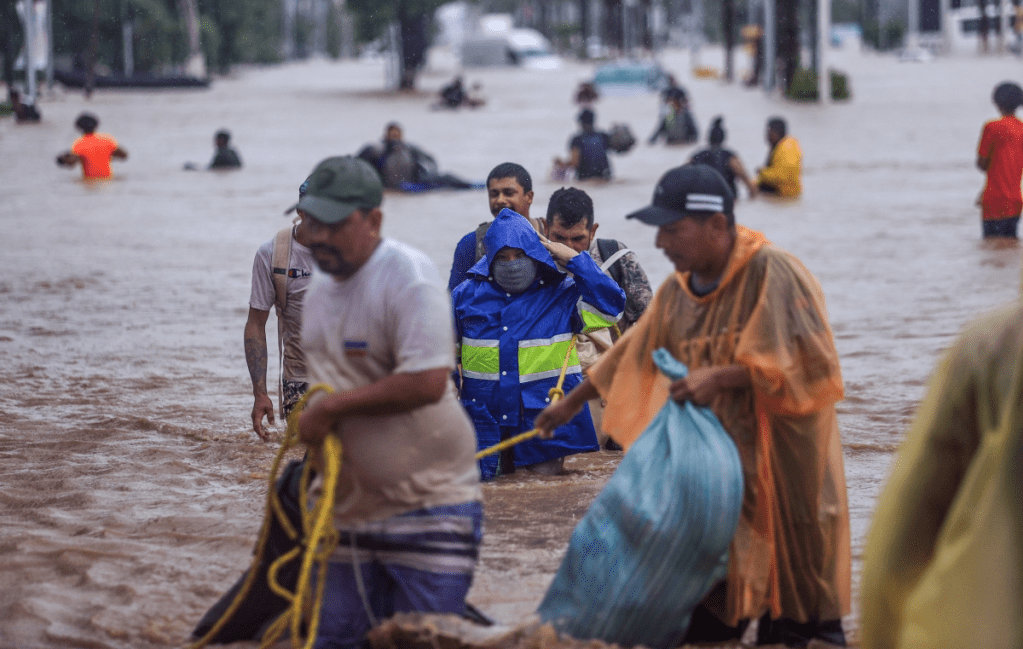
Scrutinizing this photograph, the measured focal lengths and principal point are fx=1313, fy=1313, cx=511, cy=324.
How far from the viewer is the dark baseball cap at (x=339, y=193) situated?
3428 mm

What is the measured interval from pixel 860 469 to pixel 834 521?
2892 mm

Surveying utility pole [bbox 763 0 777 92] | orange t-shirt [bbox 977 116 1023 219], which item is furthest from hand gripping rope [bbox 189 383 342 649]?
utility pole [bbox 763 0 777 92]

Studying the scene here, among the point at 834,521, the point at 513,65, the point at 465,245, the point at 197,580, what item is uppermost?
the point at 513,65

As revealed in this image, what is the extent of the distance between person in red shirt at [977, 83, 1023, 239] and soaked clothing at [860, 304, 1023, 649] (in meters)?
10.9

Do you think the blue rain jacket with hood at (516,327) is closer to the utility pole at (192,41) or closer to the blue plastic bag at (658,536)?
the blue plastic bag at (658,536)

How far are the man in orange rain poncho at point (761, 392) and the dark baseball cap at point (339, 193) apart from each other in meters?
0.80

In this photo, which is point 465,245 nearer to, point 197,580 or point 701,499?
point 197,580

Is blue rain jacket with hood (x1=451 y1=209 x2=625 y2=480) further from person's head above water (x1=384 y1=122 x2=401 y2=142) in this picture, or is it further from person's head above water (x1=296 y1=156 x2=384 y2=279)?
person's head above water (x1=384 y1=122 x2=401 y2=142)

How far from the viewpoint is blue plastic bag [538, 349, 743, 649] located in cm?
355

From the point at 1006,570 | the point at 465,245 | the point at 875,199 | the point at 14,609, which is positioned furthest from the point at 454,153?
the point at 1006,570

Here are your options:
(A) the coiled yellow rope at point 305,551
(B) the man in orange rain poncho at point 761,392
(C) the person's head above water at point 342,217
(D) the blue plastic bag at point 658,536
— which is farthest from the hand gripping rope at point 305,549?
(B) the man in orange rain poncho at point 761,392

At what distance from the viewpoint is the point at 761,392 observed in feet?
12.0

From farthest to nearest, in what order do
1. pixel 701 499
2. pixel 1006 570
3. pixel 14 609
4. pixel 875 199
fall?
pixel 875 199 → pixel 14 609 → pixel 701 499 → pixel 1006 570

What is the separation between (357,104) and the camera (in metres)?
42.5
